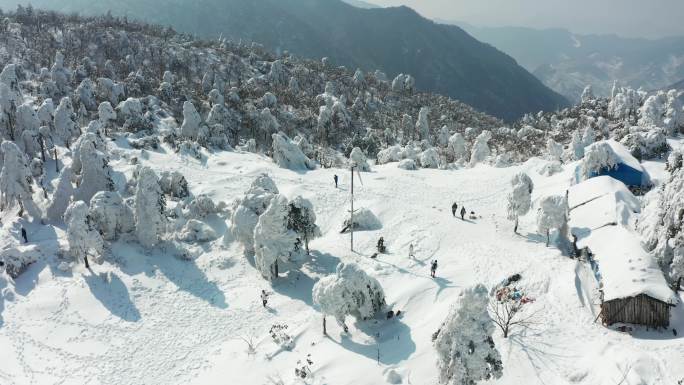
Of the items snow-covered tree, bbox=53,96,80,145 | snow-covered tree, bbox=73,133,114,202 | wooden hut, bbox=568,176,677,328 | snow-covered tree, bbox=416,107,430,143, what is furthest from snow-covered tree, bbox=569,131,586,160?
snow-covered tree, bbox=53,96,80,145

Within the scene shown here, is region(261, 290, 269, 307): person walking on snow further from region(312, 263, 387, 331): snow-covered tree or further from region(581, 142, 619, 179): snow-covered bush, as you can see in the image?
region(581, 142, 619, 179): snow-covered bush

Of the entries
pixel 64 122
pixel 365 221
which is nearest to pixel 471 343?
pixel 365 221

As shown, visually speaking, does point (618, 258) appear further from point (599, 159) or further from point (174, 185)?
point (174, 185)

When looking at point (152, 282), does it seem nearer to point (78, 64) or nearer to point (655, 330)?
point (655, 330)

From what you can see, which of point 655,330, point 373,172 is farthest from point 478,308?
point 373,172

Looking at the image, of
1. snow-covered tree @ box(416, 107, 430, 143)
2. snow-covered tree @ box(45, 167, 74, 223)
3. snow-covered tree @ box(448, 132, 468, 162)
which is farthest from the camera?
snow-covered tree @ box(416, 107, 430, 143)

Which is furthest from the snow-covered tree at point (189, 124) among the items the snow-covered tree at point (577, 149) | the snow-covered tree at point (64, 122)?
the snow-covered tree at point (577, 149)
